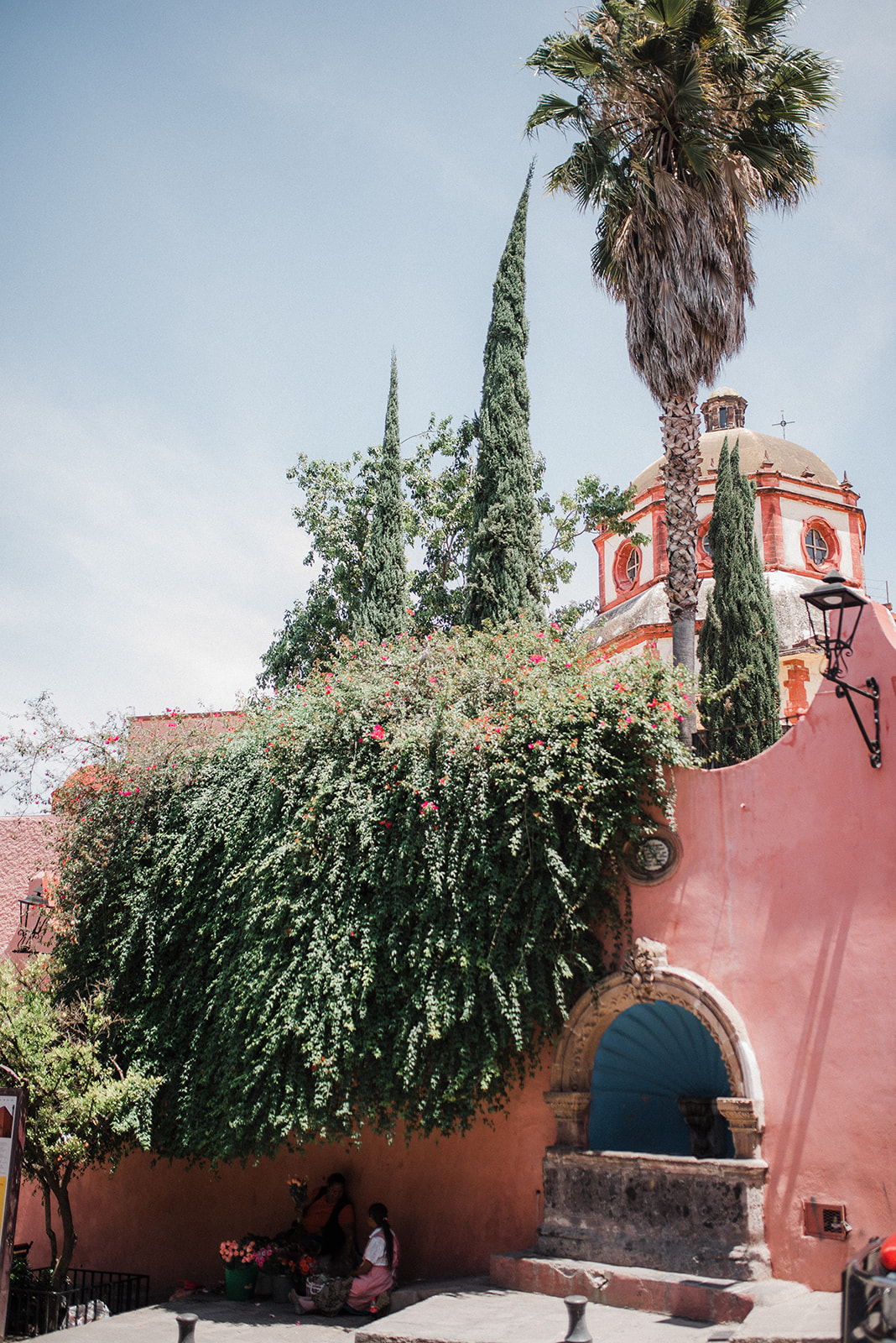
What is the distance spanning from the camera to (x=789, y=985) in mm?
8062

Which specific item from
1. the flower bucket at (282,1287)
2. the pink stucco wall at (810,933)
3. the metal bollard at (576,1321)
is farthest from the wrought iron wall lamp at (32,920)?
the metal bollard at (576,1321)

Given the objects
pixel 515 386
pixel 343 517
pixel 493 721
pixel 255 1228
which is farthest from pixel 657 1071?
pixel 343 517

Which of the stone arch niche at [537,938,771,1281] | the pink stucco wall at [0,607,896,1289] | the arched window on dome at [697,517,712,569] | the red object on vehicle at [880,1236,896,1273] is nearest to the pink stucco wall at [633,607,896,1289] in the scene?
the pink stucco wall at [0,607,896,1289]

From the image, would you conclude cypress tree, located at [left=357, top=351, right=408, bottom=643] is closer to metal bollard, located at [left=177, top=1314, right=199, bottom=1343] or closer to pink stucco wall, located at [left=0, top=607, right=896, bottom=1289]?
pink stucco wall, located at [left=0, top=607, right=896, bottom=1289]

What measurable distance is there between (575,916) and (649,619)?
16.9m

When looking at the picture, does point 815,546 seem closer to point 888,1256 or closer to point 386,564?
point 386,564

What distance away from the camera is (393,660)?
10336mm

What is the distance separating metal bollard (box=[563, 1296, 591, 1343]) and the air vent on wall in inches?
102

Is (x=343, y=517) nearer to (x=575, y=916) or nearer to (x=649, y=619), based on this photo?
(x=649, y=619)

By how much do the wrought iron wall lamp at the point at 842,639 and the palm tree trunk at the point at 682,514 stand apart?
9.78ft

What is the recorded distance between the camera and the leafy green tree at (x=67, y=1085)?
9750mm

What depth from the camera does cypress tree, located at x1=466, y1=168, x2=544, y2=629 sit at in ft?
43.3

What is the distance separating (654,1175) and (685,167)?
1083 cm

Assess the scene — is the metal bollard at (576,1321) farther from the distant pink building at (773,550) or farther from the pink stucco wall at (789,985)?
the distant pink building at (773,550)
